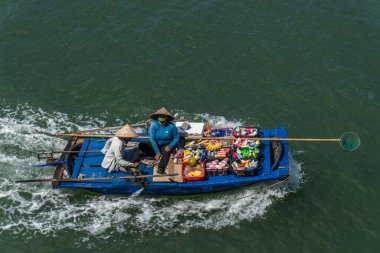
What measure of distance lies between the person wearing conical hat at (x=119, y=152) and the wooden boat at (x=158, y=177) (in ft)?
0.92

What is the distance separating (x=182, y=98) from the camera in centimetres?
2388

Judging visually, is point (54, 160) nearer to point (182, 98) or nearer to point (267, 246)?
point (182, 98)

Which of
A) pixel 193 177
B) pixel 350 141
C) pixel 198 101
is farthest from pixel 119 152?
pixel 350 141

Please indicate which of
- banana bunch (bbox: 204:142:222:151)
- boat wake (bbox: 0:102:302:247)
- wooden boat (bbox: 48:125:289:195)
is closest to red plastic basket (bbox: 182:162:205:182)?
wooden boat (bbox: 48:125:289:195)

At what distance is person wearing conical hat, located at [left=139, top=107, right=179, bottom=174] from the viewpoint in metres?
18.2

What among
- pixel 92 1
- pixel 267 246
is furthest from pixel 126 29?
pixel 267 246

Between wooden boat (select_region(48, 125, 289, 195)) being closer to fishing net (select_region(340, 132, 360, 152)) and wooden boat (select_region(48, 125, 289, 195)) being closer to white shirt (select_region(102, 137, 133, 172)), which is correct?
white shirt (select_region(102, 137, 133, 172))

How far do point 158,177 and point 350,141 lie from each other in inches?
271

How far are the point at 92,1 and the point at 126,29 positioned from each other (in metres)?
3.55

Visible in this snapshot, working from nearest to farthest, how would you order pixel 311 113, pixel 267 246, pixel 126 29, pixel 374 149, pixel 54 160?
pixel 267 246
pixel 54 160
pixel 374 149
pixel 311 113
pixel 126 29

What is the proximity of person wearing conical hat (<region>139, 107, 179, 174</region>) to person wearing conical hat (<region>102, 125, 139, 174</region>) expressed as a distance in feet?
2.59

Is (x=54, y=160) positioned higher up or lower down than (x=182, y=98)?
lower down

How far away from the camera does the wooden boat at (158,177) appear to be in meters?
17.8

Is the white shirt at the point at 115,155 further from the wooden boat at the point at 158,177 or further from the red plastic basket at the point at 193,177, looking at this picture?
the red plastic basket at the point at 193,177
